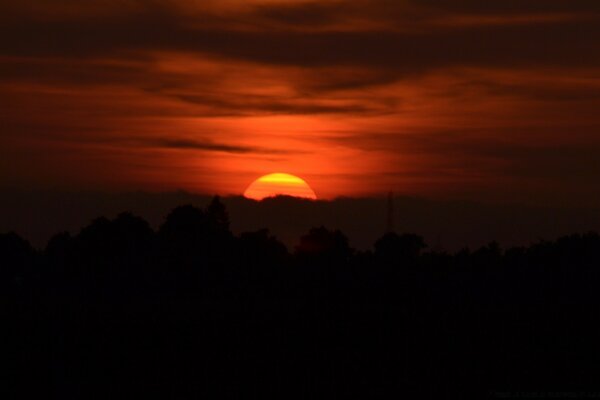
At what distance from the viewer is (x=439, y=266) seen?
75688mm

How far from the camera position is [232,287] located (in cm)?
6694

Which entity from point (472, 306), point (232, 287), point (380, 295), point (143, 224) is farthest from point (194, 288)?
point (143, 224)

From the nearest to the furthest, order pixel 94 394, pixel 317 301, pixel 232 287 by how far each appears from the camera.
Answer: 1. pixel 94 394
2. pixel 317 301
3. pixel 232 287

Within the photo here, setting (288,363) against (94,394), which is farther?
(288,363)

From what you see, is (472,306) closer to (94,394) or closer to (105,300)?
(105,300)

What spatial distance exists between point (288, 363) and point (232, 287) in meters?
29.2

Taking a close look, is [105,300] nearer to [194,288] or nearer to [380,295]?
[194,288]

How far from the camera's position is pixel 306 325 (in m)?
45.3

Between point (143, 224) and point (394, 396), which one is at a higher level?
point (143, 224)

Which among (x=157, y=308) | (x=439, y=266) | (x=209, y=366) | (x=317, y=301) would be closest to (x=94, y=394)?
(x=209, y=366)

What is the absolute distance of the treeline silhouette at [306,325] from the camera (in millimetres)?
35062

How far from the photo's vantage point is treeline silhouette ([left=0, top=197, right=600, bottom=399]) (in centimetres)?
3506

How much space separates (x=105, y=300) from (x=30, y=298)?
3822 millimetres

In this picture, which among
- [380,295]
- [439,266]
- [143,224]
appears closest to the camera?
[380,295]
